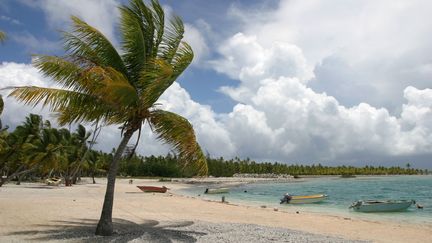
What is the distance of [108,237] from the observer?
10.4 meters

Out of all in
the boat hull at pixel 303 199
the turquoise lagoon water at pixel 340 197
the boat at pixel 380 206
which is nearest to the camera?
the turquoise lagoon water at pixel 340 197

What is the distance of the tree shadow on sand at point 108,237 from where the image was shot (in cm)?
1025

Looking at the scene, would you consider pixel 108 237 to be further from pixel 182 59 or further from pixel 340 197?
pixel 340 197

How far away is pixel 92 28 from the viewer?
10.3m

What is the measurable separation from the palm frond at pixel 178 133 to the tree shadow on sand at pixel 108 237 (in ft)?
6.59

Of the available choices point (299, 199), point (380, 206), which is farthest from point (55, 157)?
point (380, 206)

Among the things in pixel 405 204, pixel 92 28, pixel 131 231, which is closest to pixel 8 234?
pixel 131 231

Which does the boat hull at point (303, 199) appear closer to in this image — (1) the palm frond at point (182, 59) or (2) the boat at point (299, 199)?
(2) the boat at point (299, 199)

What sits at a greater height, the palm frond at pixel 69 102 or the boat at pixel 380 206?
the palm frond at pixel 69 102

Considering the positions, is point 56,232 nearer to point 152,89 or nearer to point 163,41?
point 152,89

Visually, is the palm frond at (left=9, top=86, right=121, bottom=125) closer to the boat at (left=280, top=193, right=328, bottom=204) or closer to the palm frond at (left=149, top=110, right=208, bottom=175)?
the palm frond at (left=149, top=110, right=208, bottom=175)

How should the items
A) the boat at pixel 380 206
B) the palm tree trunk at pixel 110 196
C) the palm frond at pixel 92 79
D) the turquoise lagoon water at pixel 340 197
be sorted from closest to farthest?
the palm frond at pixel 92 79
the palm tree trunk at pixel 110 196
the turquoise lagoon water at pixel 340 197
the boat at pixel 380 206

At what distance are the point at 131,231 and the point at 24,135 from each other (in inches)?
1087

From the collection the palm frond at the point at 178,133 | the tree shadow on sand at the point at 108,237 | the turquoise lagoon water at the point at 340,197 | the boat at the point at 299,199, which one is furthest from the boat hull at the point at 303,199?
the palm frond at the point at 178,133
